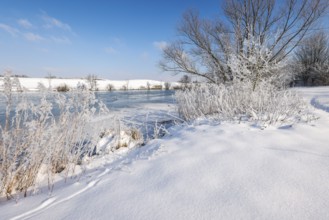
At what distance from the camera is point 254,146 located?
82.7 inches

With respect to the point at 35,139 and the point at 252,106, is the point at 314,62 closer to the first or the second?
the point at 252,106

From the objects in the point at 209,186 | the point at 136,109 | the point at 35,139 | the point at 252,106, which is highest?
the point at 252,106

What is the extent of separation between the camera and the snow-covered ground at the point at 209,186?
1235mm

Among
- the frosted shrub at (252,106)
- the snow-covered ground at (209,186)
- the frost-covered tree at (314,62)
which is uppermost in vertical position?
the frost-covered tree at (314,62)

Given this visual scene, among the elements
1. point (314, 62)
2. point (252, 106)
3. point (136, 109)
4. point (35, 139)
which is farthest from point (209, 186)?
point (314, 62)

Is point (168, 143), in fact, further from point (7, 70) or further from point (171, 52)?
point (171, 52)

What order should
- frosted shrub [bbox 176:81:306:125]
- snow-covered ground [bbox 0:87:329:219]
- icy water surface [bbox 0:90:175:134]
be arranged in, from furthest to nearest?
icy water surface [bbox 0:90:175:134] < frosted shrub [bbox 176:81:306:125] < snow-covered ground [bbox 0:87:329:219]

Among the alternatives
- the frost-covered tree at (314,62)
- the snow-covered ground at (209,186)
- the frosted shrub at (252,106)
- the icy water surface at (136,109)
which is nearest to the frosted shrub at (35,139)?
the icy water surface at (136,109)

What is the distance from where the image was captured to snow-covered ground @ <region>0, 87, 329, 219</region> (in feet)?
4.05

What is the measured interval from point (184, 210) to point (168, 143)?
138 centimetres

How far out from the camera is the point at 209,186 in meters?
1.49

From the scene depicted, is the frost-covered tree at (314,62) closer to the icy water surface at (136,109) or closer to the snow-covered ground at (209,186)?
the icy water surface at (136,109)

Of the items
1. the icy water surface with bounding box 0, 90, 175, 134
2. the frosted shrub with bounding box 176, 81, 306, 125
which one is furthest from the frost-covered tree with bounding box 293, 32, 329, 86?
the frosted shrub with bounding box 176, 81, 306, 125

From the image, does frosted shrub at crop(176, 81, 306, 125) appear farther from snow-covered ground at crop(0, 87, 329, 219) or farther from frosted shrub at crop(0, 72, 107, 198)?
frosted shrub at crop(0, 72, 107, 198)
